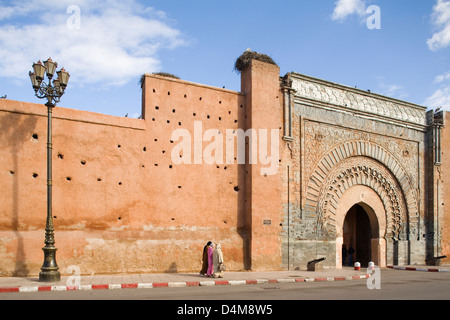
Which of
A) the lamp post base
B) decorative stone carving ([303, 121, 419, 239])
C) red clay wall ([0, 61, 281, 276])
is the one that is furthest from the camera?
decorative stone carving ([303, 121, 419, 239])

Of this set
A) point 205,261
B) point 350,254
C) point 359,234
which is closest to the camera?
point 205,261

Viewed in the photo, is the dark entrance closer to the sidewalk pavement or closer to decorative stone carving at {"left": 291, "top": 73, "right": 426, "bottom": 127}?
decorative stone carving at {"left": 291, "top": 73, "right": 426, "bottom": 127}

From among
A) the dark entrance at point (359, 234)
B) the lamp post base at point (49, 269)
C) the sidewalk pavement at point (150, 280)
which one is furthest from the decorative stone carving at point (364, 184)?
the lamp post base at point (49, 269)

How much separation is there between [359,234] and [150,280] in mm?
10211

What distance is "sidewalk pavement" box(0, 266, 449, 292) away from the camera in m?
7.62

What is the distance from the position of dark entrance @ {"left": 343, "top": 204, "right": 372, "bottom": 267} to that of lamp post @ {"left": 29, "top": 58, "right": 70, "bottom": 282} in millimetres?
11194

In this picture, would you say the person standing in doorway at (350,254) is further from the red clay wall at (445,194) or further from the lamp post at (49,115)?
the lamp post at (49,115)

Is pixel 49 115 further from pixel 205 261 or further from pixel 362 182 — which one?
pixel 362 182

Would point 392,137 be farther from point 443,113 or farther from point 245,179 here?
point 245,179

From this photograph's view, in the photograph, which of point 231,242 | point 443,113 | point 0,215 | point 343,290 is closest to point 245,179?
point 231,242

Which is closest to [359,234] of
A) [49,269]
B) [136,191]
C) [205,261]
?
[205,261]

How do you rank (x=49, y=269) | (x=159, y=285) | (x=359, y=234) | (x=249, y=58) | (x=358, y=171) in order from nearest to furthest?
(x=49, y=269), (x=159, y=285), (x=249, y=58), (x=358, y=171), (x=359, y=234)

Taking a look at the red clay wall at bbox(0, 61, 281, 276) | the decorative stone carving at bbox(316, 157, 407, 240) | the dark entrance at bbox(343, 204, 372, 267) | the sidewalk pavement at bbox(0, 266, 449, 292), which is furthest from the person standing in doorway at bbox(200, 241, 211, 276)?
the dark entrance at bbox(343, 204, 372, 267)

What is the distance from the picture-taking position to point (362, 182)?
14219mm
